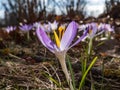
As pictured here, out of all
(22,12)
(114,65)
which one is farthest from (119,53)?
(22,12)

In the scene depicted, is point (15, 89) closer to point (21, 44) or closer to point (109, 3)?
point (21, 44)

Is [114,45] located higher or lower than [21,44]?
lower

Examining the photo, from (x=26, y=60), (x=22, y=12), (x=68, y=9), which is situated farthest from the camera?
(x=68, y=9)

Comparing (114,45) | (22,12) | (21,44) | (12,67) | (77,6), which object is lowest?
(12,67)

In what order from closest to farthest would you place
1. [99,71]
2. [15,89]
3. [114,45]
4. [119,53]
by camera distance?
[15,89]
[99,71]
[119,53]
[114,45]

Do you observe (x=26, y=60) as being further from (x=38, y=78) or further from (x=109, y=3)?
(x=109, y=3)

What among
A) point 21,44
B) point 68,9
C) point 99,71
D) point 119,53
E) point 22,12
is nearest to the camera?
point 99,71

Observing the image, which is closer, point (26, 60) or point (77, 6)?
point (26, 60)

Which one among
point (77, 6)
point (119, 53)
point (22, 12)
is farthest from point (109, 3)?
point (119, 53)

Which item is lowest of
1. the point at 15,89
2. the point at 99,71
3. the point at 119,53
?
the point at 15,89
